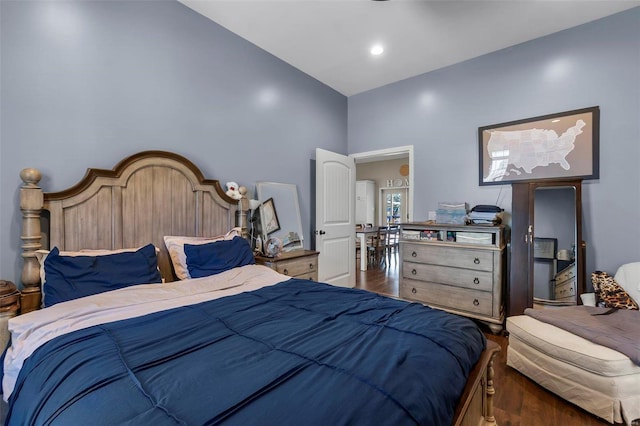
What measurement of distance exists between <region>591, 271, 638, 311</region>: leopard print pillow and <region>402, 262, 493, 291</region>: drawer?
2.60 ft

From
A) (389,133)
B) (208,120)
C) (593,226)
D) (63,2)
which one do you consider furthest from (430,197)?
(63,2)

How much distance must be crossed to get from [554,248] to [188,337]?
3251 millimetres

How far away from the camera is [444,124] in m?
3.62

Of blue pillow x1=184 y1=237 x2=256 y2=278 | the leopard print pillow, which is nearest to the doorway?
the leopard print pillow

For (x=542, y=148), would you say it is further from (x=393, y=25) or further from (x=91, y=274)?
(x=91, y=274)

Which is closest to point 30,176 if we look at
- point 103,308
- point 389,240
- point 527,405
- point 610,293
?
point 103,308

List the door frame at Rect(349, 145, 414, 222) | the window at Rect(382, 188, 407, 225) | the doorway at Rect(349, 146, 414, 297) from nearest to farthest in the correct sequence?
the door frame at Rect(349, 145, 414, 222)
the doorway at Rect(349, 146, 414, 297)
the window at Rect(382, 188, 407, 225)

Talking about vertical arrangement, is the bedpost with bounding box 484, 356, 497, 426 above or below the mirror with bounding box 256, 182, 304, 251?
below

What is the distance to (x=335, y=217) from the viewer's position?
402 cm

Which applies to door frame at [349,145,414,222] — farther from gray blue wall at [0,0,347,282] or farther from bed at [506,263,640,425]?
bed at [506,263,640,425]

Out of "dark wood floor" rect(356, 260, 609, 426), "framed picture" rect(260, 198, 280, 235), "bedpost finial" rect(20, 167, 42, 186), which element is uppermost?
"bedpost finial" rect(20, 167, 42, 186)

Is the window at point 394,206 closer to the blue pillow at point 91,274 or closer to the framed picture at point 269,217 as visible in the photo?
the framed picture at point 269,217

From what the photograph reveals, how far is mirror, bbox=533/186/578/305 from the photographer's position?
2.65m

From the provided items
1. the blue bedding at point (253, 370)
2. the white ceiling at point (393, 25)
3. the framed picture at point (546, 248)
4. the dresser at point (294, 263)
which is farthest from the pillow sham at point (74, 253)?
the framed picture at point (546, 248)
